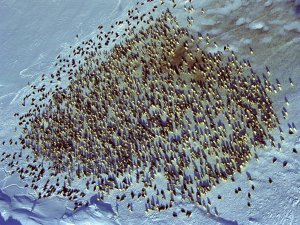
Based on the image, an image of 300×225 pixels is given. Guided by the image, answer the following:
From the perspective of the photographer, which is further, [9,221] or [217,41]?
[217,41]

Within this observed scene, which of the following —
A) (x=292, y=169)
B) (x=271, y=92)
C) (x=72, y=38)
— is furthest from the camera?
(x=72, y=38)

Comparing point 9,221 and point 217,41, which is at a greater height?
point 217,41

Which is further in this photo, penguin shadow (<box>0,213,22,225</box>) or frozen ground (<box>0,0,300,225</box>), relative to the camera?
penguin shadow (<box>0,213,22,225</box>)

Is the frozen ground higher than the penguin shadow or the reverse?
higher

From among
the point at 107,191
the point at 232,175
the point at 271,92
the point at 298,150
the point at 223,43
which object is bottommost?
the point at 107,191

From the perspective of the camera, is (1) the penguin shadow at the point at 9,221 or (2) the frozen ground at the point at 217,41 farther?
(1) the penguin shadow at the point at 9,221

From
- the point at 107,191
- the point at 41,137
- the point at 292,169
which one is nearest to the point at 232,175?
the point at 292,169

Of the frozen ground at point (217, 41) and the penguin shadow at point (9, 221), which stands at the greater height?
the frozen ground at point (217, 41)

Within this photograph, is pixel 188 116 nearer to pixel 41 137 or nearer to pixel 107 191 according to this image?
pixel 107 191
